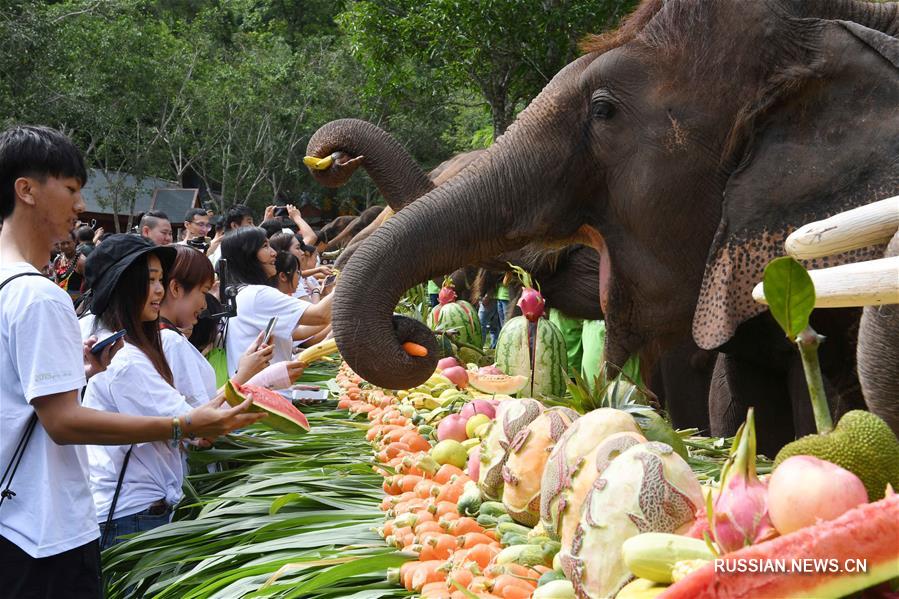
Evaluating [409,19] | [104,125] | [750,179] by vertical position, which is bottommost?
[750,179]

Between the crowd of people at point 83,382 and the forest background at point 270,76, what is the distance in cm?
1055

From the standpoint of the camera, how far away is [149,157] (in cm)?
3153

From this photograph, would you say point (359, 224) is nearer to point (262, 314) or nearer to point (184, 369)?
point (262, 314)

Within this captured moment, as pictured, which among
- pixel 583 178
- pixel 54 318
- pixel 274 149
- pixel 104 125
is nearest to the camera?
pixel 54 318

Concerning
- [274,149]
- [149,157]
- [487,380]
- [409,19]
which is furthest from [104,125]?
[487,380]

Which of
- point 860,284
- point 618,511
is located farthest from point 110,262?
point 860,284

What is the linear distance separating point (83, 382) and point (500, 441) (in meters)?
1.25

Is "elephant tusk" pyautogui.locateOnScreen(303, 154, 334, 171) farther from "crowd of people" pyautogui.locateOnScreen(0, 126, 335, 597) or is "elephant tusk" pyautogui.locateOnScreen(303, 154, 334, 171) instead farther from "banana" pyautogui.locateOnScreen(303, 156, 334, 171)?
"crowd of people" pyautogui.locateOnScreen(0, 126, 335, 597)

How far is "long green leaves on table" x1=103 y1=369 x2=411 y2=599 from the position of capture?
2857 millimetres

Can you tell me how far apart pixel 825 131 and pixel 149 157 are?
1209 inches

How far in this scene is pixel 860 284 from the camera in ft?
5.11

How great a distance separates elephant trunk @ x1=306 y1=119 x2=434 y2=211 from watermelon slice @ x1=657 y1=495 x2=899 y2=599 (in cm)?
446

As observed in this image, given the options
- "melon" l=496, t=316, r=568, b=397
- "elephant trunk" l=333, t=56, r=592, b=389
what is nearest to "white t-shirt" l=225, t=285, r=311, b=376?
"melon" l=496, t=316, r=568, b=397

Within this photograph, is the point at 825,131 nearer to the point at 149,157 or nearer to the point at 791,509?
the point at 791,509
